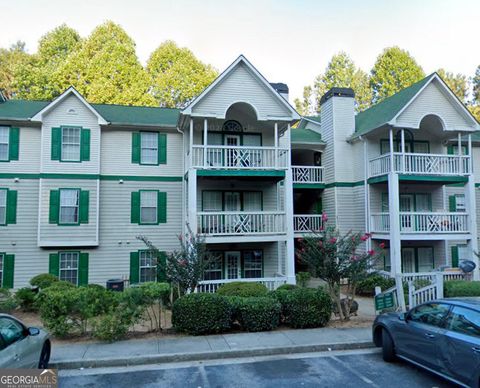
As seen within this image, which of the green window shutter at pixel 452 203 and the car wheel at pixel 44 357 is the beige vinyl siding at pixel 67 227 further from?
the green window shutter at pixel 452 203

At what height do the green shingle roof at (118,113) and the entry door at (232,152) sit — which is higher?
the green shingle roof at (118,113)

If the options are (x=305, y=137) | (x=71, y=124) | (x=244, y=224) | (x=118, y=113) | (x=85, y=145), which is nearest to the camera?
(x=244, y=224)

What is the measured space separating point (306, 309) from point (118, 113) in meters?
13.9

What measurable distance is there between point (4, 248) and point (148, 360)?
37.9 feet

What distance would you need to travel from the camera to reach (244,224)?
1585 centimetres

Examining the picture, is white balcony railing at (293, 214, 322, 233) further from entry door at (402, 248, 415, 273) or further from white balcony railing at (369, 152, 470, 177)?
entry door at (402, 248, 415, 273)

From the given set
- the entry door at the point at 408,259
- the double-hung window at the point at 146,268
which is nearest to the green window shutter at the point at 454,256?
the entry door at the point at 408,259

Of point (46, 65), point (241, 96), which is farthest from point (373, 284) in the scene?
point (46, 65)

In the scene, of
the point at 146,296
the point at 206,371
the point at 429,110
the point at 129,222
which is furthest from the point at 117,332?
the point at 429,110

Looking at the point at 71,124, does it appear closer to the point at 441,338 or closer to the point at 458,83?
the point at 441,338

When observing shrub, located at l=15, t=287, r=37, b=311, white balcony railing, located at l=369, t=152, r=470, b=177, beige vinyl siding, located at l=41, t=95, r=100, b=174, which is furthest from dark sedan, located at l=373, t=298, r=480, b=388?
beige vinyl siding, located at l=41, t=95, r=100, b=174

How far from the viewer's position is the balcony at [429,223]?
1745cm

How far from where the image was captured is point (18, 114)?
16.8 metres

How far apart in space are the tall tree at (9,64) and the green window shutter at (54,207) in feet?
83.3
